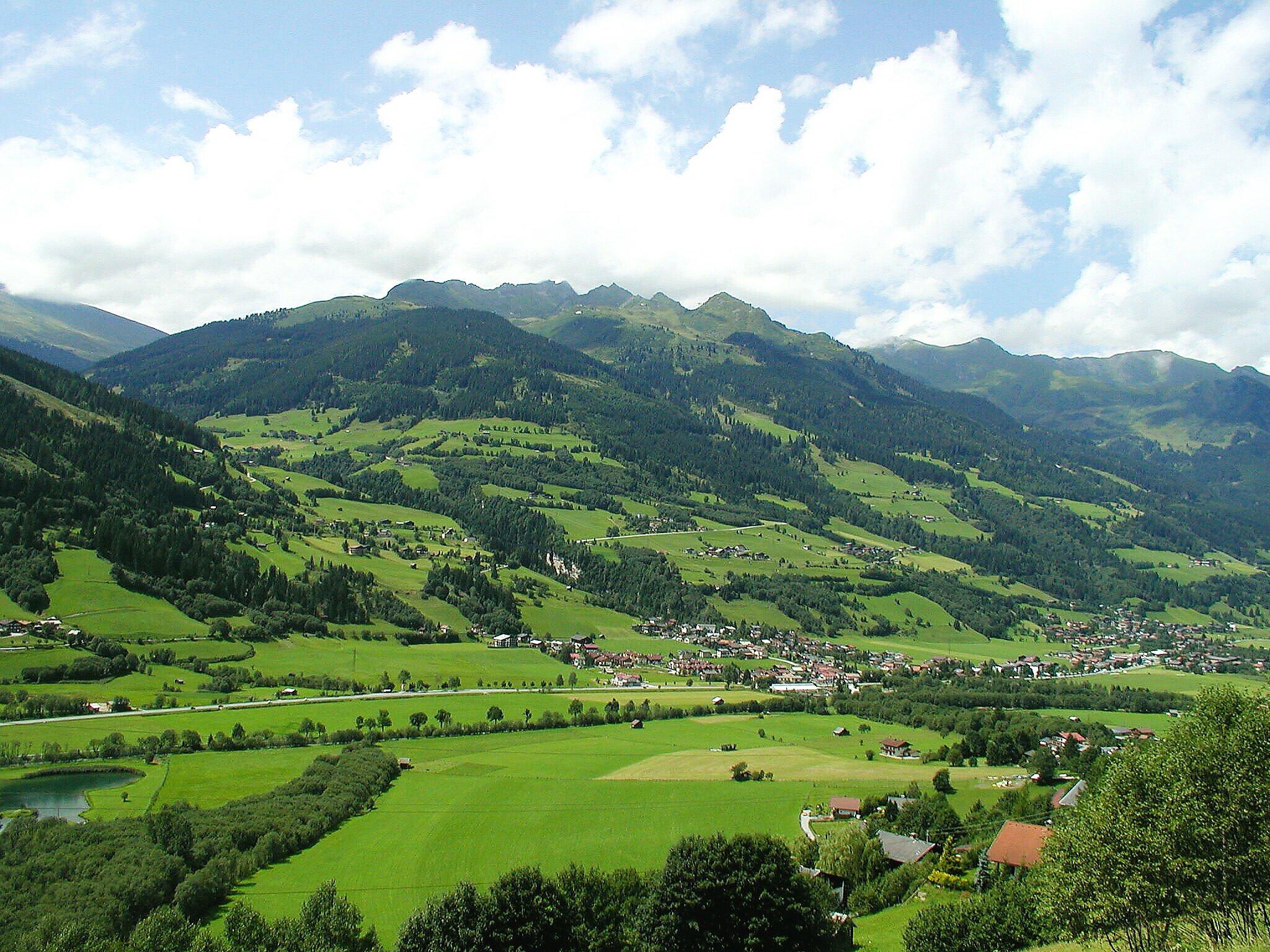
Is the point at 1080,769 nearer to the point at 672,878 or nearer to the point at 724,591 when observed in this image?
the point at 672,878

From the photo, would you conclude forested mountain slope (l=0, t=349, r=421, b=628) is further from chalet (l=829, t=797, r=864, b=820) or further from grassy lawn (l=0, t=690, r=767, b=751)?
chalet (l=829, t=797, r=864, b=820)

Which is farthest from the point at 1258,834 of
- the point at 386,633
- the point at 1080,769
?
the point at 386,633

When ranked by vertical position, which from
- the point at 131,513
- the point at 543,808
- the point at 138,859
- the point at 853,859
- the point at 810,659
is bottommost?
the point at 810,659

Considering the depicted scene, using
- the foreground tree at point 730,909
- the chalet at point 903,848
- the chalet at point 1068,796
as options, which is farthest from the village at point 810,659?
the foreground tree at point 730,909

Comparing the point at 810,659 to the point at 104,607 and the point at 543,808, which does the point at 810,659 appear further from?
the point at 104,607

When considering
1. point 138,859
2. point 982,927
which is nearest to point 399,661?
point 138,859

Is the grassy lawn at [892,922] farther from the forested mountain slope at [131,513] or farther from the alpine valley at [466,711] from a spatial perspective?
the forested mountain slope at [131,513]

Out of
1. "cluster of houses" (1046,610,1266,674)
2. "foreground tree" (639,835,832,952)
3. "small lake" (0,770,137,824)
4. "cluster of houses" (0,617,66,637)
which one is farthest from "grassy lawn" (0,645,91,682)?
"cluster of houses" (1046,610,1266,674)
